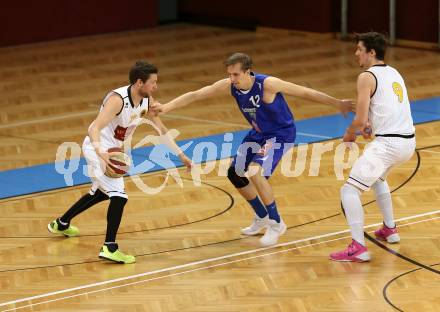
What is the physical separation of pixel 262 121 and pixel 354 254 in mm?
1373

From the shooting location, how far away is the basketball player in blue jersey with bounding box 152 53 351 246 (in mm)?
8891

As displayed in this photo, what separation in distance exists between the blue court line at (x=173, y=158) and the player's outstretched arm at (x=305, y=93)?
3097mm

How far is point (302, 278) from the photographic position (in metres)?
8.23

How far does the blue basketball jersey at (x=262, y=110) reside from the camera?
8.98 metres

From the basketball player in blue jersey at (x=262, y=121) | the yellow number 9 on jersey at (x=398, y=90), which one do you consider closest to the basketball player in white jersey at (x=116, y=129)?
the basketball player in blue jersey at (x=262, y=121)

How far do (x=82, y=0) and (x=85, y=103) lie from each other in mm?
5652

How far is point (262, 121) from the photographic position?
29.9 feet

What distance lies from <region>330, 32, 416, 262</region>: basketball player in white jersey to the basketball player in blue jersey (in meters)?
0.38

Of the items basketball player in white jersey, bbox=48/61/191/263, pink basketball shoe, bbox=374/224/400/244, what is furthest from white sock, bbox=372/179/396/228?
basketball player in white jersey, bbox=48/61/191/263

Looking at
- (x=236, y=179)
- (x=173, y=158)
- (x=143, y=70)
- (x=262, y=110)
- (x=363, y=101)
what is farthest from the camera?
(x=173, y=158)

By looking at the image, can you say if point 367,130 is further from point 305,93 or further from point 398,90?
point 305,93

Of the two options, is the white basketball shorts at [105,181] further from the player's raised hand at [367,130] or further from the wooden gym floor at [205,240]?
the player's raised hand at [367,130]

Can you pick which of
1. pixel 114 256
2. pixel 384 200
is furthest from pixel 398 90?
pixel 114 256

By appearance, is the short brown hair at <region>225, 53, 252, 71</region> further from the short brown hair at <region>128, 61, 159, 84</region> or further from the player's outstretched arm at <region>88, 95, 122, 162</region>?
the player's outstretched arm at <region>88, 95, 122, 162</region>
